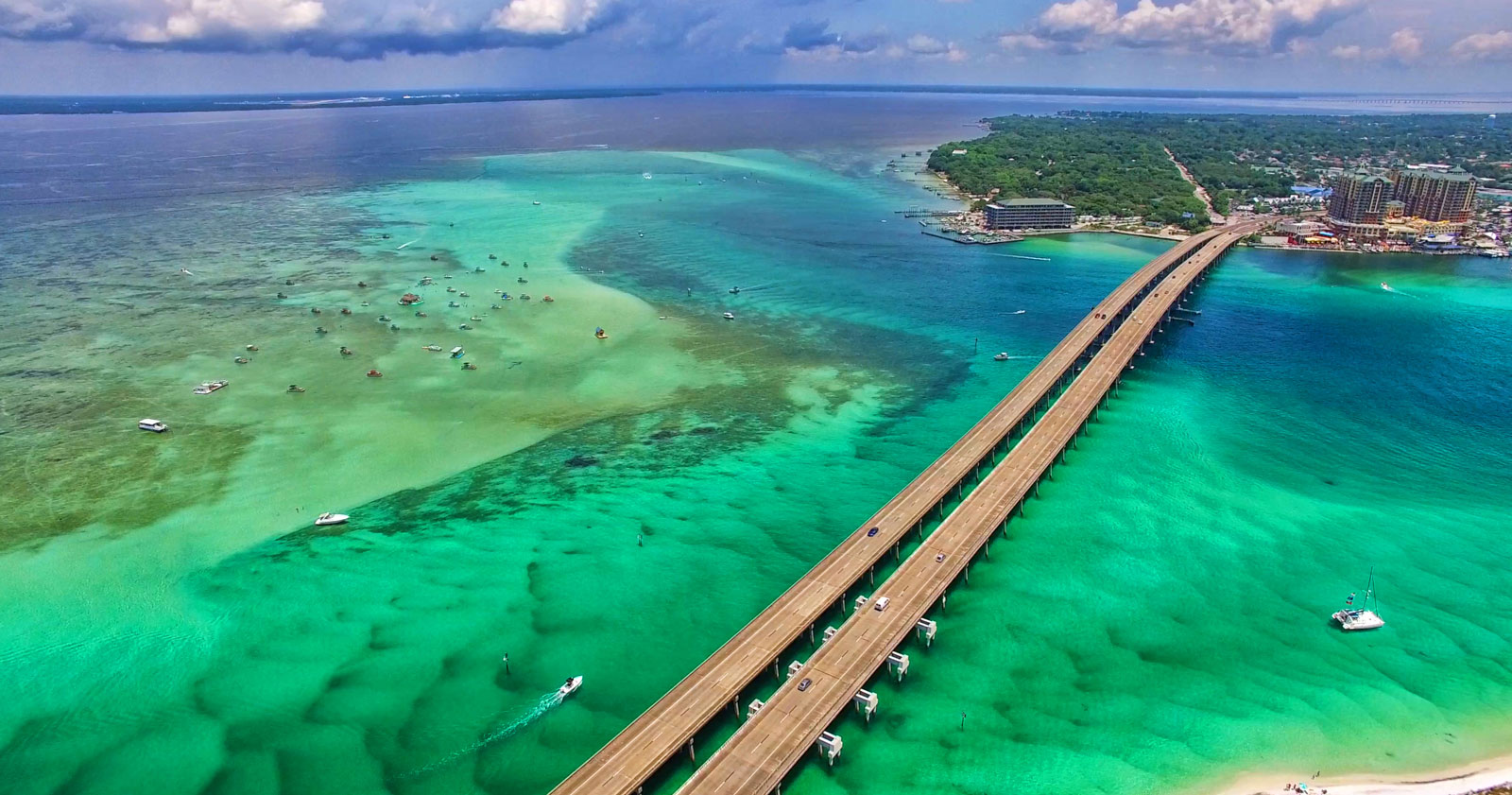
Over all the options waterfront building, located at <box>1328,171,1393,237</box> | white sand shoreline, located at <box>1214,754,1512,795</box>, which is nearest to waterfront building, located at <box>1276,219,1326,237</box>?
waterfront building, located at <box>1328,171,1393,237</box>

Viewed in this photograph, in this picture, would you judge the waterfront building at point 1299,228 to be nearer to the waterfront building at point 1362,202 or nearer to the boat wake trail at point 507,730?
the waterfront building at point 1362,202

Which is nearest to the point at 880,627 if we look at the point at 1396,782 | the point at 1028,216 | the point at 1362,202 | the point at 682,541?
the point at 682,541

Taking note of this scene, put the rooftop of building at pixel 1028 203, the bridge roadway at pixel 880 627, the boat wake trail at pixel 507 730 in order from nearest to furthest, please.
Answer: the bridge roadway at pixel 880 627
the boat wake trail at pixel 507 730
the rooftop of building at pixel 1028 203

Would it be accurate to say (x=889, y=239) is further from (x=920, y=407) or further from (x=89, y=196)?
(x=89, y=196)

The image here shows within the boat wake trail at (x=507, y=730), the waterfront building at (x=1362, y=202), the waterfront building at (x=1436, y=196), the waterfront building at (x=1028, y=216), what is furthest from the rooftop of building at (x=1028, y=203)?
the boat wake trail at (x=507, y=730)

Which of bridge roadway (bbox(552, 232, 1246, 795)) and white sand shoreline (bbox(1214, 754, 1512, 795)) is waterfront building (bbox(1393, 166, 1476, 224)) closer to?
bridge roadway (bbox(552, 232, 1246, 795))

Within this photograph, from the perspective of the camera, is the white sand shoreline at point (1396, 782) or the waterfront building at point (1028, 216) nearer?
the white sand shoreline at point (1396, 782)

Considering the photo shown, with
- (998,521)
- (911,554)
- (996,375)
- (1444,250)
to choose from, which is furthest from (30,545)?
(1444,250)
